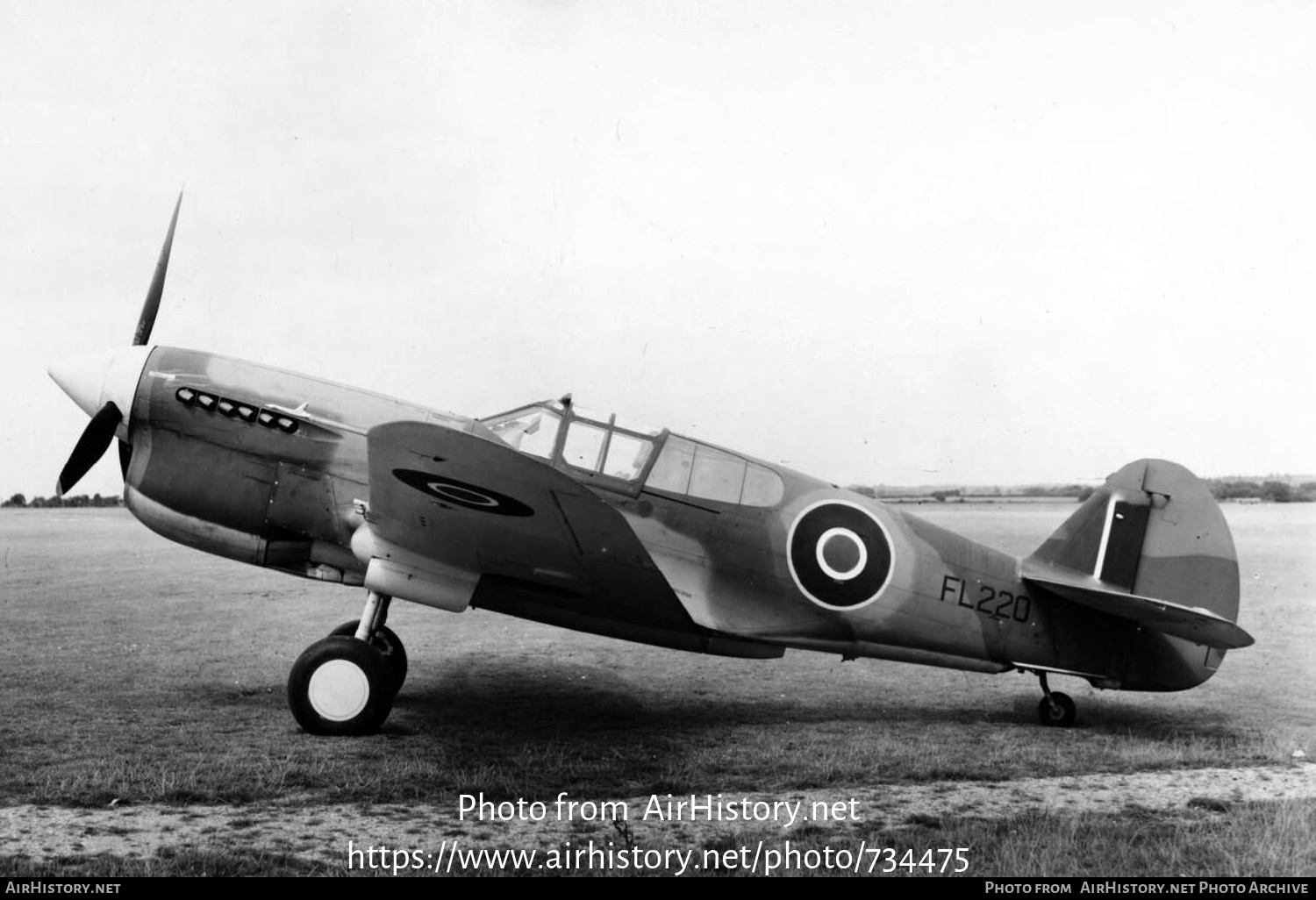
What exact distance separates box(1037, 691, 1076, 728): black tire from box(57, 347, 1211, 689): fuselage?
89 centimetres

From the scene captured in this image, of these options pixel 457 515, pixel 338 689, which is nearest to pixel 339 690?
pixel 338 689

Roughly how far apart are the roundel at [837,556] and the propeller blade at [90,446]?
4389 mm

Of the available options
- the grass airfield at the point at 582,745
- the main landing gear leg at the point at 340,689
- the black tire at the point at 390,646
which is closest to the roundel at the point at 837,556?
the grass airfield at the point at 582,745

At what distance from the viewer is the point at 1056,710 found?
20.4ft

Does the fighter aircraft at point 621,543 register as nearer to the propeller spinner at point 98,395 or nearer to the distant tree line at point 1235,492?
the propeller spinner at point 98,395

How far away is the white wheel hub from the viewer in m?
5.05

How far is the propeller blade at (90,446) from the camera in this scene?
5406mm

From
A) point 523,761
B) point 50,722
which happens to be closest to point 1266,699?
point 523,761

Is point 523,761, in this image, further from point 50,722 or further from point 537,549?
point 50,722

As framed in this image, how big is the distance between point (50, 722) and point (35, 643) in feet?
10.7

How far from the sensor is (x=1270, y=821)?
4047mm

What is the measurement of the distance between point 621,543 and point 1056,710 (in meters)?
3.58

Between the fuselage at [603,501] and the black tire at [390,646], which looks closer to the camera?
the fuselage at [603,501]

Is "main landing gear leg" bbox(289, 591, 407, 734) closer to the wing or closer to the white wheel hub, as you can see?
the white wheel hub
